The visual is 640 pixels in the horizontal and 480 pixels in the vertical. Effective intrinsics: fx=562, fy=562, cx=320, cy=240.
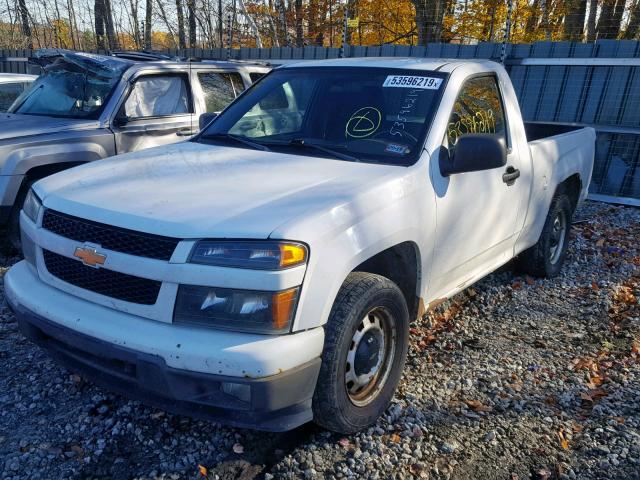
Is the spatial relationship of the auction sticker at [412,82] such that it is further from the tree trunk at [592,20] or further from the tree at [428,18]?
the tree trunk at [592,20]

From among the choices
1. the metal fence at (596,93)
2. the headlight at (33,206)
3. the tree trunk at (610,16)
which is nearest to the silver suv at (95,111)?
the headlight at (33,206)

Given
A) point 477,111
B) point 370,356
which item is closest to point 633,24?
point 477,111

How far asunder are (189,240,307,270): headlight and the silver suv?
280cm

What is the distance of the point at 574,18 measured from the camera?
16328 mm

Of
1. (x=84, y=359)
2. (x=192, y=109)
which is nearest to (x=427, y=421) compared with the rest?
(x=84, y=359)

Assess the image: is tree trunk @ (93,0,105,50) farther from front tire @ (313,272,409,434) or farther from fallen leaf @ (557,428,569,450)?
fallen leaf @ (557,428,569,450)

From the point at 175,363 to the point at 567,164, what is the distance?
159 inches

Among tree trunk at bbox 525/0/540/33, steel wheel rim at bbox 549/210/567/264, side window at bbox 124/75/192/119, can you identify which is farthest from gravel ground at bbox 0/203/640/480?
tree trunk at bbox 525/0/540/33

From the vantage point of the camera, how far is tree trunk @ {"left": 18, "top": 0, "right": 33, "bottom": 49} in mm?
20181

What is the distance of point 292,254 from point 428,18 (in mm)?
15692

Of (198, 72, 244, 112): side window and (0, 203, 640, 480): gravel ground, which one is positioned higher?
(198, 72, 244, 112): side window

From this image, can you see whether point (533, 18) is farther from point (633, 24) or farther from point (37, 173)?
point (37, 173)

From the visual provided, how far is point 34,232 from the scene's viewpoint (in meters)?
2.82

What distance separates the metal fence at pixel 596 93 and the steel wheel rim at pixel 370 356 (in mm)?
6907
